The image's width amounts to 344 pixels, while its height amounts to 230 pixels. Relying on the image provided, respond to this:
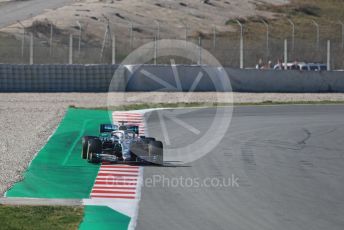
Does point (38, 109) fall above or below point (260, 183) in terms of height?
above

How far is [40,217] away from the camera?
11.5 meters

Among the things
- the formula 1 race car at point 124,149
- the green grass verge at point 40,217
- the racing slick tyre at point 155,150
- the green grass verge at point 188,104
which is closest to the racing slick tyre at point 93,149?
the formula 1 race car at point 124,149

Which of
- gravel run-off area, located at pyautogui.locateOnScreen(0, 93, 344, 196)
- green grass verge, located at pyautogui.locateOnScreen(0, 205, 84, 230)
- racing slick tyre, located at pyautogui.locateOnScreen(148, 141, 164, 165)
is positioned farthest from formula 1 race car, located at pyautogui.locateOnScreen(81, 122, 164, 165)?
green grass verge, located at pyautogui.locateOnScreen(0, 205, 84, 230)

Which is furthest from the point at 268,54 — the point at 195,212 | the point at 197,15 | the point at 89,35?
the point at 195,212

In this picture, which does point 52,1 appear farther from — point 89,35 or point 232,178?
point 232,178

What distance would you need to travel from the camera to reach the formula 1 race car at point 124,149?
1648cm

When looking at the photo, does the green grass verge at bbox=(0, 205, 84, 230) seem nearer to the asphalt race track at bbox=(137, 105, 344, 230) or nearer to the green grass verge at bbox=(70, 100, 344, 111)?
the asphalt race track at bbox=(137, 105, 344, 230)

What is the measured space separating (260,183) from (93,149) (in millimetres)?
3566

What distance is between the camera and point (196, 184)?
14.5 m

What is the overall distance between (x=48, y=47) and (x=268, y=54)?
33.7 feet

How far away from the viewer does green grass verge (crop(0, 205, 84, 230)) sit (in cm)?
1095

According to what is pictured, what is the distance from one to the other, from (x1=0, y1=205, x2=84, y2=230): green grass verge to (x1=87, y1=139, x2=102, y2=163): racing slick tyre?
4.33m

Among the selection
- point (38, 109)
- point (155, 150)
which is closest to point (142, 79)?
point (38, 109)

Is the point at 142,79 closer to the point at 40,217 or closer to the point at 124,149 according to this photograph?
the point at 124,149
